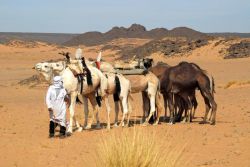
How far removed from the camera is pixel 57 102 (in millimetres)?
14148

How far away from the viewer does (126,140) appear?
8.46m

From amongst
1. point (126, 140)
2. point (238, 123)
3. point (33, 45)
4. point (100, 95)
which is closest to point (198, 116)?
point (238, 123)

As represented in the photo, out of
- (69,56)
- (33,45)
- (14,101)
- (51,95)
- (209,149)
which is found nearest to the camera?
(209,149)

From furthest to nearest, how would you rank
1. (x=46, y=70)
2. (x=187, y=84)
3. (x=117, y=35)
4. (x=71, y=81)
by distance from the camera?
1. (x=117, y=35)
2. (x=187, y=84)
3. (x=46, y=70)
4. (x=71, y=81)

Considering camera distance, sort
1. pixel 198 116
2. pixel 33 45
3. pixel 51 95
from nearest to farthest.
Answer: pixel 51 95 → pixel 198 116 → pixel 33 45

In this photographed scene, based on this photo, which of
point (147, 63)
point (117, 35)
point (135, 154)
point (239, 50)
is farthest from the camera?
point (117, 35)

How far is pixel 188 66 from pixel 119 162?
8.69 meters

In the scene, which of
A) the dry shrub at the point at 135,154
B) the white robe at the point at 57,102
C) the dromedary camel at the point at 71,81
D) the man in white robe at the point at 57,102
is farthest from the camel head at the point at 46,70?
the dry shrub at the point at 135,154

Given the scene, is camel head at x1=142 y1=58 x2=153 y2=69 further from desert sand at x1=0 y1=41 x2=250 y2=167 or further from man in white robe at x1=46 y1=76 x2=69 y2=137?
man in white robe at x1=46 y1=76 x2=69 y2=137

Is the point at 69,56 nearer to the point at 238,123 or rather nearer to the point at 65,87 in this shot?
the point at 65,87

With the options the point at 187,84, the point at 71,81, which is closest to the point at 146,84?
the point at 187,84

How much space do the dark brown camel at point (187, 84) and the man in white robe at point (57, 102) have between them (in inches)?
145

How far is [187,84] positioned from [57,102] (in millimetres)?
4161

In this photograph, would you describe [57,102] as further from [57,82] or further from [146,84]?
[146,84]
